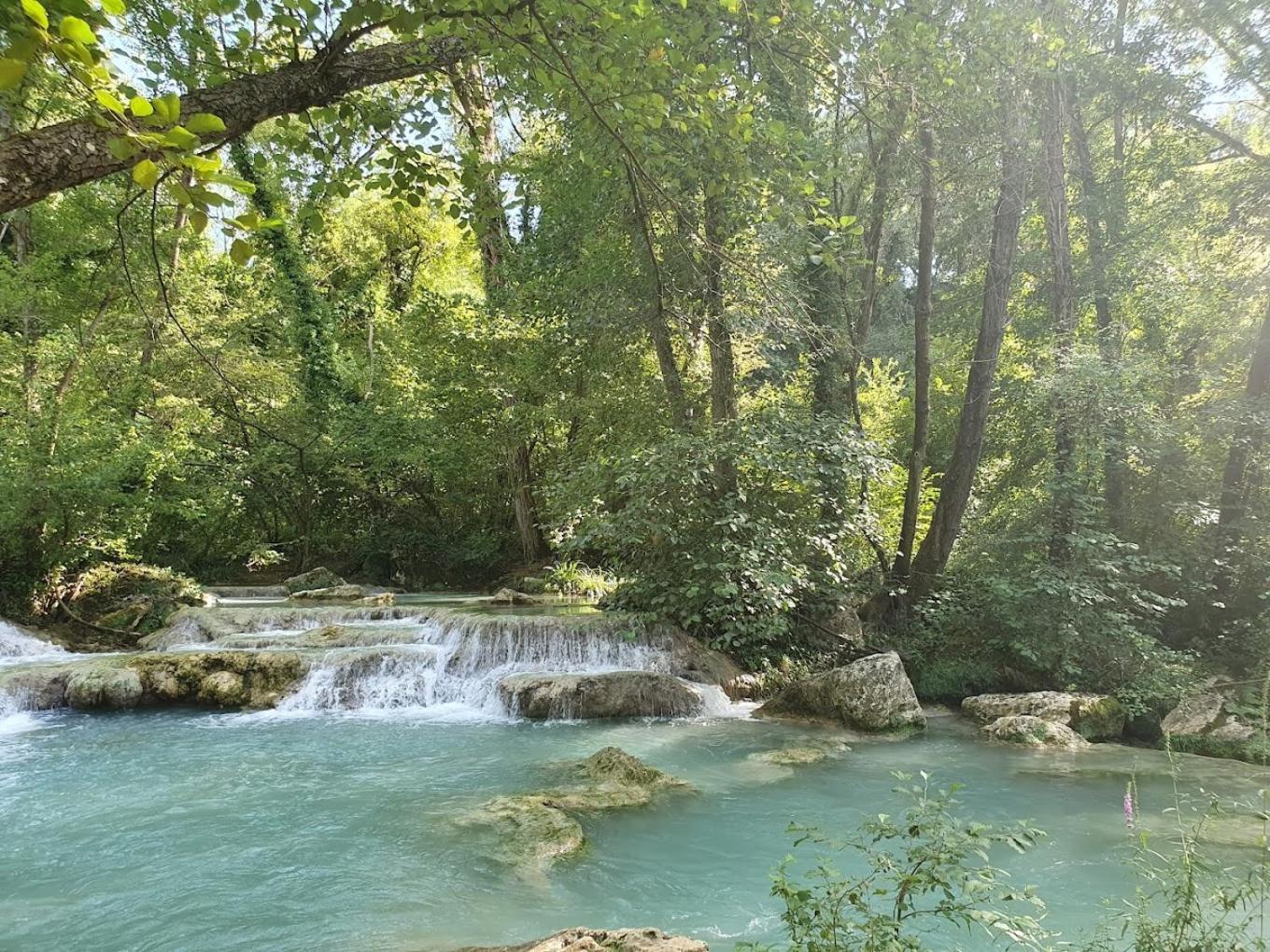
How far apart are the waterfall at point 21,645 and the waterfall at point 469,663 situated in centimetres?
478

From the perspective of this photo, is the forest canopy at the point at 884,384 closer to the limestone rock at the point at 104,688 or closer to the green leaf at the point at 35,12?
the limestone rock at the point at 104,688

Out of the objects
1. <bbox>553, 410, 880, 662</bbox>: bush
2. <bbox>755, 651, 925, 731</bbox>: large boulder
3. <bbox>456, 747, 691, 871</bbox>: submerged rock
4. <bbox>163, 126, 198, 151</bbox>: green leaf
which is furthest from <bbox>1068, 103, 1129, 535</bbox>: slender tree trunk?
<bbox>163, 126, 198, 151</bbox>: green leaf

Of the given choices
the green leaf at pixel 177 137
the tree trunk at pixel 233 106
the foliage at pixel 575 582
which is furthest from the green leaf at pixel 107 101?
the foliage at pixel 575 582

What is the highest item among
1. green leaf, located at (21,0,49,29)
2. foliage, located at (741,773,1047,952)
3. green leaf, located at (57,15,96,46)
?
green leaf, located at (57,15,96,46)

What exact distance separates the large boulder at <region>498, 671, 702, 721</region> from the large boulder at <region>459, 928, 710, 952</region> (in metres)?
6.00

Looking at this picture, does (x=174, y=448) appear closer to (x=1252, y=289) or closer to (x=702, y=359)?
(x=702, y=359)

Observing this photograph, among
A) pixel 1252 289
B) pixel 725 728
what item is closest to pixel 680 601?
pixel 725 728

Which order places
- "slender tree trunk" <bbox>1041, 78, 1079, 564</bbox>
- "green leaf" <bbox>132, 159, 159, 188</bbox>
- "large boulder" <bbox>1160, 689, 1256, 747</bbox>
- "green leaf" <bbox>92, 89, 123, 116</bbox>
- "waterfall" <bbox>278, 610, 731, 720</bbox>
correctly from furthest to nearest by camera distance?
"slender tree trunk" <bbox>1041, 78, 1079, 564</bbox> < "waterfall" <bbox>278, 610, 731, 720</bbox> < "large boulder" <bbox>1160, 689, 1256, 747</bbox> < "green leaf" <bbox>132, 159, 159, 188</bbox> < "green leaf" <bbox>92, 89, 123, 116</bbox>

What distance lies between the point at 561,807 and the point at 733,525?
4.41 m

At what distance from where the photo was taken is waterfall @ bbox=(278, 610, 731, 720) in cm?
929

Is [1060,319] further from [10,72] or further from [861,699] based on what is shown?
[10,72]

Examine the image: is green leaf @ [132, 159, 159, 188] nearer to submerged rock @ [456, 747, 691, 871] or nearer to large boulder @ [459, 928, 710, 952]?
large boulder @ [459, 928, 710, 952]

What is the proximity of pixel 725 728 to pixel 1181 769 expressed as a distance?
438cm

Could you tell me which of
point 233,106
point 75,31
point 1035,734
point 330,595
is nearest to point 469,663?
point 330,595
